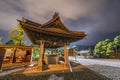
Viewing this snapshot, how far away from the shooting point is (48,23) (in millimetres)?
7250

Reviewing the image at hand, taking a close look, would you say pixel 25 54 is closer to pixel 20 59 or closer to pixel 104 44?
pixel 20 59

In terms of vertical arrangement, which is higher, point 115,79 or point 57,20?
point 57,20

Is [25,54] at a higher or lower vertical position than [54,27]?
lower

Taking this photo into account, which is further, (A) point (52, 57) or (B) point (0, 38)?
(B) point (0, 38)

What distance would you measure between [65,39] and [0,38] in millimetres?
20118

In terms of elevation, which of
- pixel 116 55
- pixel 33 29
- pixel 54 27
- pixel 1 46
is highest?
pixel 54 27

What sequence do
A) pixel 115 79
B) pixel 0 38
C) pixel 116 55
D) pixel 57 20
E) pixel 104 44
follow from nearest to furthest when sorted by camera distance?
pixel 115 79, pixel 57 20, pixel 0 38, pixel 116 55, pixel 104 44

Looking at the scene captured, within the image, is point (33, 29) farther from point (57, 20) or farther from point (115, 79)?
point (115, 79)

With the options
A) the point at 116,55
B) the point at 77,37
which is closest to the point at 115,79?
the point at 77,37

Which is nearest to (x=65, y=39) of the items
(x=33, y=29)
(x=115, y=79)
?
(x=33, y=29)

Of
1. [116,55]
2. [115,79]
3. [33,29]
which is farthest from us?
[116,55]

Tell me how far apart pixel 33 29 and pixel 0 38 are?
63.7 feet

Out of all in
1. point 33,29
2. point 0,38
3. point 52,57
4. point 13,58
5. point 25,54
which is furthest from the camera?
point 0,38

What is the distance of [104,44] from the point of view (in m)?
26.9
